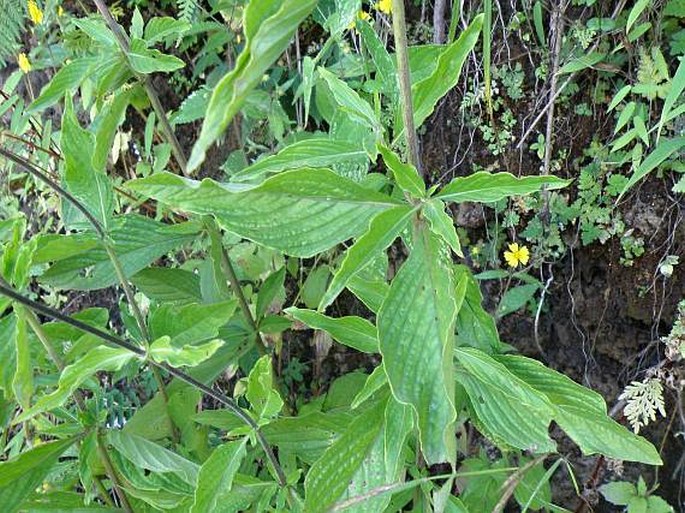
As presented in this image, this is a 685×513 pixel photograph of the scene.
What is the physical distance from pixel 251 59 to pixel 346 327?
635 mm

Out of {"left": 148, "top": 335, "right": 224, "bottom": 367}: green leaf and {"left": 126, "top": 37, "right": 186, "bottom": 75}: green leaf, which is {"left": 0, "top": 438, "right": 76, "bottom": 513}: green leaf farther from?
{"left": 126, "top": 37, "right": 186, "bottom": 75}: green leaf

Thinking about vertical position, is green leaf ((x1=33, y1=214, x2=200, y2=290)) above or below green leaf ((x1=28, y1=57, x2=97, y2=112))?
below

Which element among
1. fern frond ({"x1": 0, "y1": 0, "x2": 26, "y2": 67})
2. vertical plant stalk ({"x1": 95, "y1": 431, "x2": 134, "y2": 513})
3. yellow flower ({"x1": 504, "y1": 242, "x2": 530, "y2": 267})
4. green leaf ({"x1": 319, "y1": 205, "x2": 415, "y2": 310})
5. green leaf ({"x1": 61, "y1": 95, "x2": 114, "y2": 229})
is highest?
fern frond ({"x1": 0, "y1": 0, "x2": 26, "y2": 67})

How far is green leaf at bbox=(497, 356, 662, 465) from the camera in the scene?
0.92 meters

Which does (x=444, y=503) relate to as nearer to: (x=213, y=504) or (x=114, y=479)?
(x=213, y=504)

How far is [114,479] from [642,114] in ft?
3.74

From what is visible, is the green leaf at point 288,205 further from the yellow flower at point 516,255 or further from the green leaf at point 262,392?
the yellow flower at point 516,255

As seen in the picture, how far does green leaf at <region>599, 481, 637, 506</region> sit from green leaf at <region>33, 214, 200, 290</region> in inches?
39.6

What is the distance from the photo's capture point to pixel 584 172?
1.50 meters

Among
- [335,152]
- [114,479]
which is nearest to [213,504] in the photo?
[114,479]

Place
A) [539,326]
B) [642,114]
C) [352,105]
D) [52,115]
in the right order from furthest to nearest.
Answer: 1. [52,115]
2. [539,326]
3. [642,114]
4. [352,105]

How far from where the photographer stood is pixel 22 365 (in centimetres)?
86

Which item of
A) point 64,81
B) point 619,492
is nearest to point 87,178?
point 64,81

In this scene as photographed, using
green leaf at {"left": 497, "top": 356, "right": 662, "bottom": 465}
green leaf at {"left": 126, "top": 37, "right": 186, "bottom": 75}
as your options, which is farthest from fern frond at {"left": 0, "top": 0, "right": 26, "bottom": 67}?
green leaf at {"left": 497, "top": 356, "right": 662, "bottom": 465}
